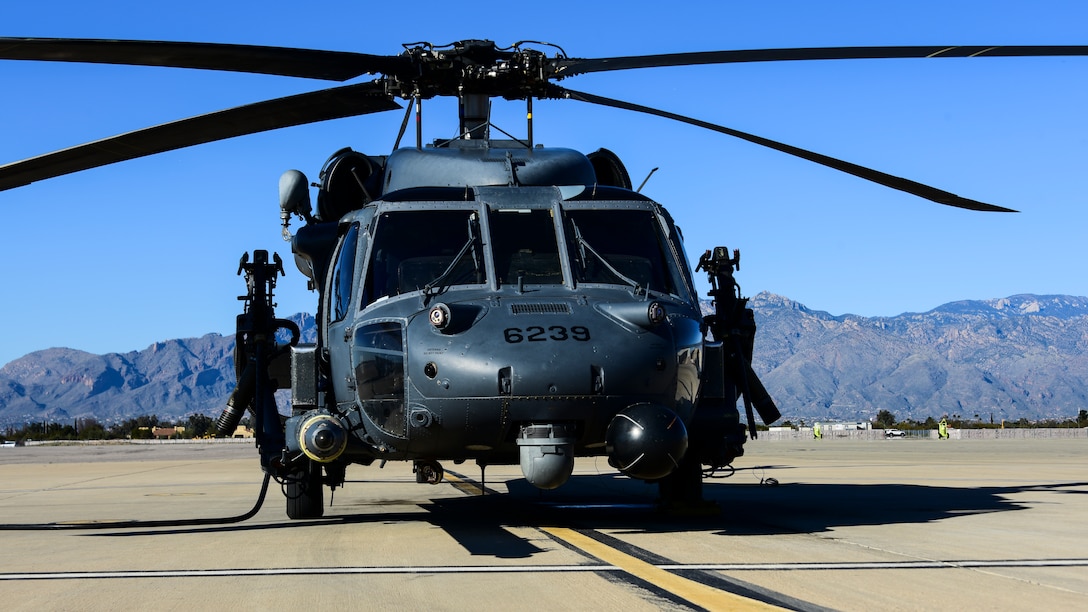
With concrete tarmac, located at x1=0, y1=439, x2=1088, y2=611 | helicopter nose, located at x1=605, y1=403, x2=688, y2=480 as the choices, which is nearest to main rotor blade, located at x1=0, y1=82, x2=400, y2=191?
concrete tarmac, located at x1=0, y1=439, x2=1088, y2=611

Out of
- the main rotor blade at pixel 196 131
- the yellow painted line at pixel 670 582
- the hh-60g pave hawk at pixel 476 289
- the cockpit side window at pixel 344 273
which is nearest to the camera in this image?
the yellow painted line at pixel 670 582

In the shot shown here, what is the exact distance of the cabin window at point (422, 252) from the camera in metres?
10.7

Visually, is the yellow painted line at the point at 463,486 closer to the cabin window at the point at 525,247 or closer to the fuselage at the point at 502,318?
the fuselage at the point at 502,318

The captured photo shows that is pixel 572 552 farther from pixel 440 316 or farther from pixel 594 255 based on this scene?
pixel 594 255

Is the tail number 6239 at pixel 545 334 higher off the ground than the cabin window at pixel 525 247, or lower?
lower

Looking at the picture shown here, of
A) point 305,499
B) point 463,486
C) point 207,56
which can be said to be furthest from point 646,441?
point 463,486

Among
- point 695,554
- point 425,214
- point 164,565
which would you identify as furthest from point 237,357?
point 695,554

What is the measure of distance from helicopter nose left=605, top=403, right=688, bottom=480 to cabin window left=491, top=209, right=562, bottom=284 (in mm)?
1732

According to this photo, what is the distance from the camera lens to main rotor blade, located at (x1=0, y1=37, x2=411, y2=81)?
29.4 feet

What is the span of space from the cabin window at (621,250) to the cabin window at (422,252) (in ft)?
2.92

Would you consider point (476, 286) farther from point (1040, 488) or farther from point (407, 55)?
→ point (1040, 488)

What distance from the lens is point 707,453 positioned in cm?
1136

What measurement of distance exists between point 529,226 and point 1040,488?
8.58 metres

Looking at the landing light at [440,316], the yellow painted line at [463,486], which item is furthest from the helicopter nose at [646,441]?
the yellow painted line at [463,486]
